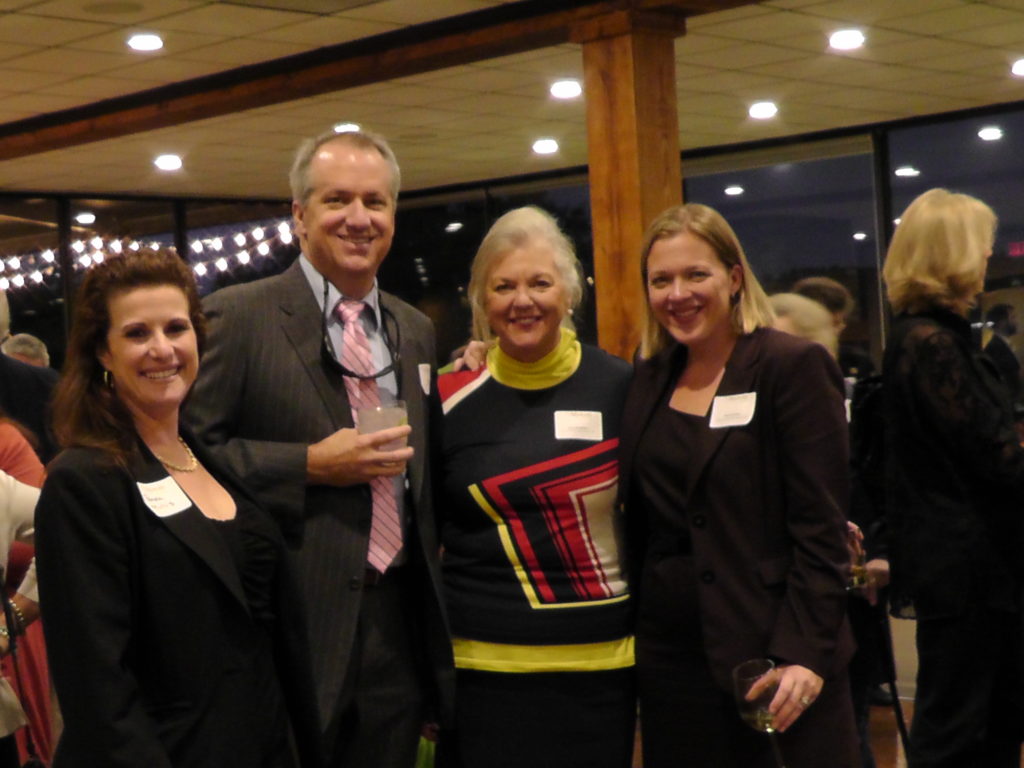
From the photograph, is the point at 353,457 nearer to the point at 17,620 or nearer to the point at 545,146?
the point at 17,620

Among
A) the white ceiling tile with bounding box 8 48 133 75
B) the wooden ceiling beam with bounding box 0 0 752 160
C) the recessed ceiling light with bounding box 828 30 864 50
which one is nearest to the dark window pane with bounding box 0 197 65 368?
the wooden ceiling beam with bounding box 0 0 752 160

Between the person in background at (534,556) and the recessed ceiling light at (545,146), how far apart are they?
7.92 metres

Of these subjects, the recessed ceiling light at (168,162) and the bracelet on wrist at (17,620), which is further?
the recessed ceiling light at (168,162)

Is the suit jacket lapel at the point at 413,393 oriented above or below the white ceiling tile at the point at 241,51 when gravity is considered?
below

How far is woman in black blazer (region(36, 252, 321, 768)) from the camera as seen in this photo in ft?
6.81

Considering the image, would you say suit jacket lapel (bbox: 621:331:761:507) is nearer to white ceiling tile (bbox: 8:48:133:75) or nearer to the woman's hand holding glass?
the woman's hand holding glass

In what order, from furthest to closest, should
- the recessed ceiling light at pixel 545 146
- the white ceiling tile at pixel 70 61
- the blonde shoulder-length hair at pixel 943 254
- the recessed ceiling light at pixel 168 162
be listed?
the recessed ceiling light at pixel 545 146 < the recessed ceiling light at pixel 168 162 < the white ceiling tile at pixel 70 61 < the blonde shoulder-length hair at pixel 943 254

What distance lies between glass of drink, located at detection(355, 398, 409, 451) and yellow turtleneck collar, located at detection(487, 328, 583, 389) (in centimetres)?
45

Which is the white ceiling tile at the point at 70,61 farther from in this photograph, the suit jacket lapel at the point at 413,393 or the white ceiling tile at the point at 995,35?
the suit jacket lapel at the point at 413,393

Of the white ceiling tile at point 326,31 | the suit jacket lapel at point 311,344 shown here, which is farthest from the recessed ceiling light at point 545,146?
the suit jacket lapel at point 311,344

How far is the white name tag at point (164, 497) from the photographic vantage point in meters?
2.16

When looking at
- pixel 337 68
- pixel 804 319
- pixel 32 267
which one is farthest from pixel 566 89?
pixel 32 267

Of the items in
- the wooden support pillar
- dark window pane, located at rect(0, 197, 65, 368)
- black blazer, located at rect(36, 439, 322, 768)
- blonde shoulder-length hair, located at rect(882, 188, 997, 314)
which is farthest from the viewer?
dark window pane, located at rect(0, 197, 65, 368)

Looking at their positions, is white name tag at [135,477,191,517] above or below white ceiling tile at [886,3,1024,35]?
below
